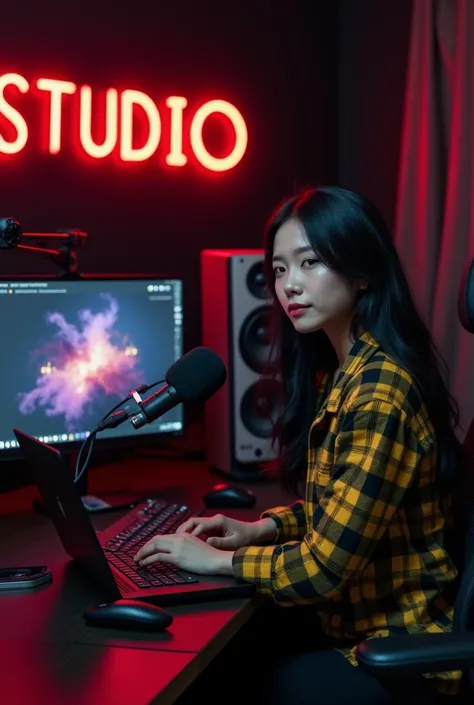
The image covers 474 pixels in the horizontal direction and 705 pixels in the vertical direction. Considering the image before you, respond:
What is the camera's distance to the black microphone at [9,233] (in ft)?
5.96

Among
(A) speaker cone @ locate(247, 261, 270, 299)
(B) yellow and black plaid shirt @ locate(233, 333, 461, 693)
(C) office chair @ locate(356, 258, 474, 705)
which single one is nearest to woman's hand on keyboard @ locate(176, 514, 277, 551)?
(B) yellow and black plaid shirt @ locate(233, 333, 461, 693)

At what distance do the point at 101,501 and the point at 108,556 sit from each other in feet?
1.38

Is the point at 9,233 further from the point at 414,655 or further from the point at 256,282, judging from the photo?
the point at 414,655

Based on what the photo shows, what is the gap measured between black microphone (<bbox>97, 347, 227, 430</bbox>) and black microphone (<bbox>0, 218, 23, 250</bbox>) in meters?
0.55

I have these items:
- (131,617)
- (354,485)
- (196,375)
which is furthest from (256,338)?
(131,617)

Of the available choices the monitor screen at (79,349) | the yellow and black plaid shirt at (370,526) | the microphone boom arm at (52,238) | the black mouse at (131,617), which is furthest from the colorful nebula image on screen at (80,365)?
the black mouse at (131,617)

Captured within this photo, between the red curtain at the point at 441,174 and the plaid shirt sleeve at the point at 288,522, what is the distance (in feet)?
2.87

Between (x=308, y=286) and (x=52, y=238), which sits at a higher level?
(x=52, y=238)

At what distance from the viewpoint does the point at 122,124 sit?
7.98ft

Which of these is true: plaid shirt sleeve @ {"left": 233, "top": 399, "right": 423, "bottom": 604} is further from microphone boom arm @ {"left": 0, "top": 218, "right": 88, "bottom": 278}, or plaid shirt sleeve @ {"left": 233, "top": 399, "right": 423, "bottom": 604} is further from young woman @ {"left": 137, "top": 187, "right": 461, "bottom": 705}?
microphone boom arm @ {"left": 0, "top": 218, "right": 88, "bottom": 278}

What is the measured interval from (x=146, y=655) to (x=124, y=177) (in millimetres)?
1590

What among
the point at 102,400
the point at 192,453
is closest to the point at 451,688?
the point at 102,400

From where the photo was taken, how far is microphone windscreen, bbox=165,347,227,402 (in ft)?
4.82

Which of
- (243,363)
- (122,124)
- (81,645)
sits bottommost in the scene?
(81,645)
